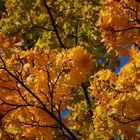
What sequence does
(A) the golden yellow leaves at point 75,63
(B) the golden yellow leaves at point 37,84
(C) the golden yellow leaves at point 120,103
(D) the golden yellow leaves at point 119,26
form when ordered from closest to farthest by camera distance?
(C) the golden yellow leaves at point 120,103 → (D) the golden yellow leaves at point 119,26 → (B) the golden yellow leaves at point 37,84 → (A) the golden yellow leaves at point 75,63

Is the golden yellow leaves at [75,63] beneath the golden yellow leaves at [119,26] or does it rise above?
beneath

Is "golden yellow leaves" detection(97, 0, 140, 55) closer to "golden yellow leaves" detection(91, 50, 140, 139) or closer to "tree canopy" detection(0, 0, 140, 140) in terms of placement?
"tree canopy" detection(0, 0, 140, 140)

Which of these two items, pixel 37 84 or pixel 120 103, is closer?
pixel 120 103

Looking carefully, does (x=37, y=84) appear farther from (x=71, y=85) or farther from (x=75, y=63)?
(x=75, y=63)

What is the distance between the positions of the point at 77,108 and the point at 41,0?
126 inches

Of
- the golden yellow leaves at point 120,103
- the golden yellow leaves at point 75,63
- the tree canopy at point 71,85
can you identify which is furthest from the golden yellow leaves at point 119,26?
the golden yellow leaves at point 120,103

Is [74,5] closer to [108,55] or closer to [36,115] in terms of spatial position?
[108,55]

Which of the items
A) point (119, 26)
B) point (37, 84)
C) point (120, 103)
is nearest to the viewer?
point (120, 103)

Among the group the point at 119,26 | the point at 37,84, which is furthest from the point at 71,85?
the point at 119,26

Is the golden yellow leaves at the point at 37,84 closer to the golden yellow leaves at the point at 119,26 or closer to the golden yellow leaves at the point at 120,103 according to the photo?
the golden yellow leaves at the point at 119,26

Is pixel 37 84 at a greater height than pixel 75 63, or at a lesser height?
lesser

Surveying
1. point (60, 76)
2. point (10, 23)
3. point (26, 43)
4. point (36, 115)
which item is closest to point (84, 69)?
point (60, 76)

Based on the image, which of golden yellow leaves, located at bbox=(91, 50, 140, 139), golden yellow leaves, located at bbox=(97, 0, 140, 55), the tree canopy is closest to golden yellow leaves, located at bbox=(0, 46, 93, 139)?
the tree canopy

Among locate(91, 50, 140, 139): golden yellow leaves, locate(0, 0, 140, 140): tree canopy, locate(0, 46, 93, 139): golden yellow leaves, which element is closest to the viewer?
locate(91, 50, 140, 139): golden yellow leaves
